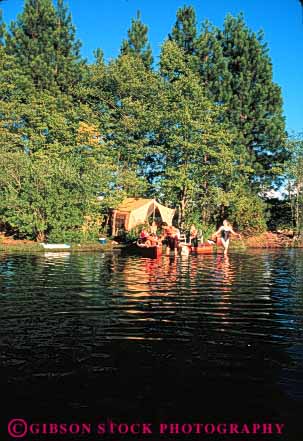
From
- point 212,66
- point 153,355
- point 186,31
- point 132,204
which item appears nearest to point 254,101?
point 212,66

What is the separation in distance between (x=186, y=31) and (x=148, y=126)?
11.5 metres

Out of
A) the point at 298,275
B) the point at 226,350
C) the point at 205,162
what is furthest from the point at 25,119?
the point at 226,350

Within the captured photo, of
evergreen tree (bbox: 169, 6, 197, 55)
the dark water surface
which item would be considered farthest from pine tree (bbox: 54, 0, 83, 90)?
the dark water surface

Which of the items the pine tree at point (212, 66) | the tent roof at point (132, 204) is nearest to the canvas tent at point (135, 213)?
the tent roof at point (132, 204)

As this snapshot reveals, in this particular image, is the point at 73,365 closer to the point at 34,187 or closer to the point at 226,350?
the point at 226,350

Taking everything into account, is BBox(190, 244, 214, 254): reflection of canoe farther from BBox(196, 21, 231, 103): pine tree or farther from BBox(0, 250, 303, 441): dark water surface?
BBox(196, 21, 231, 103): pine tree

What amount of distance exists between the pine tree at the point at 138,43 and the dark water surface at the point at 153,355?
121 ft

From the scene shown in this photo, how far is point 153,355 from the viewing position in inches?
279

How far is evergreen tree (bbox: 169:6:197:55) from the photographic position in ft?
150

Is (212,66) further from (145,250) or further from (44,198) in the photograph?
(145,250)

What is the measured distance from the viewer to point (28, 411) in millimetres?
5109

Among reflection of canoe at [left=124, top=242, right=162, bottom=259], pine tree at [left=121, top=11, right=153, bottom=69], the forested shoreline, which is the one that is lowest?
reflection of canoe at [left=124, top=242, right=162, bottom=259]

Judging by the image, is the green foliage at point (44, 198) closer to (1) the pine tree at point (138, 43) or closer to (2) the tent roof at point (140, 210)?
(2) the tent roof at point (140, 210)

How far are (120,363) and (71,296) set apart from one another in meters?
5.86
